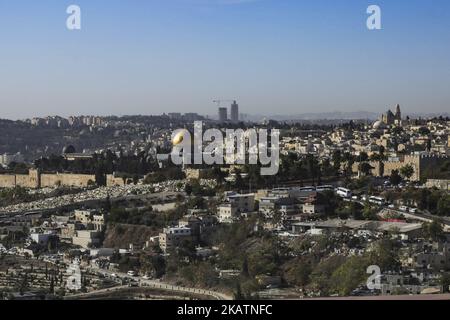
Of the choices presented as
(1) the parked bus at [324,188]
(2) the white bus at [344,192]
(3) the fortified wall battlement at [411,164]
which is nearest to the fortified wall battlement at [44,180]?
(3) the fortified wall battlement at [411,164]

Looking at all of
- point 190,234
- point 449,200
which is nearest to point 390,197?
point 449,200

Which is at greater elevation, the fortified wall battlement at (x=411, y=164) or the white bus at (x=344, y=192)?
the fortified wall battlement at (x=411, y=164)

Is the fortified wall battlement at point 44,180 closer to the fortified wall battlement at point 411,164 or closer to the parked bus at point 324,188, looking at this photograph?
the fortified wall battlement at point 411,164

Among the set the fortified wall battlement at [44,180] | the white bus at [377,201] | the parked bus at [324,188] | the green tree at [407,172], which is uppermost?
the green tree at [407,172]

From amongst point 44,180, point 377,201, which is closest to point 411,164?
point 377,201

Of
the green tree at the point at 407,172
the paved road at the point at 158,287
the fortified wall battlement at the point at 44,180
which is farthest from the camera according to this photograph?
the fortified wall battlement at the point at 44,180

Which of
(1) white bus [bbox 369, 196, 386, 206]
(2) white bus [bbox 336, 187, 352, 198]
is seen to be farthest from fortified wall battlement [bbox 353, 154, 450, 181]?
(1) white bus [bbox 369, 196, 386, 206]

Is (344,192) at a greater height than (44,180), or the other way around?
(344,192)

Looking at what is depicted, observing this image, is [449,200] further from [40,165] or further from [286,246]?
[40,165]

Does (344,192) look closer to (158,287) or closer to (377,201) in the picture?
(377,201)

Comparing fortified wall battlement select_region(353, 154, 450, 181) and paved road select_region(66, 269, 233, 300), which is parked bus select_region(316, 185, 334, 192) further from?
paved road select_region(66, 269, 233, 300)
